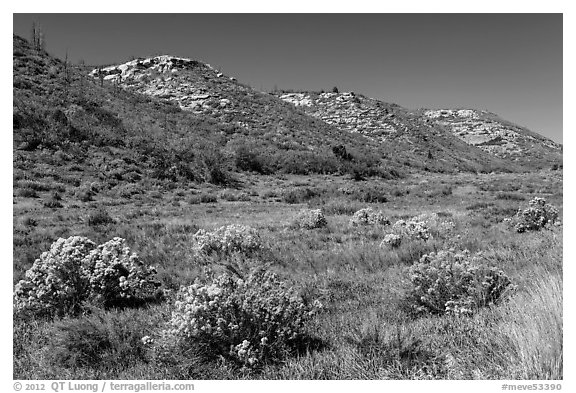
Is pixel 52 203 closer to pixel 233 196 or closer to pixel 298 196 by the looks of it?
pixel 233 196

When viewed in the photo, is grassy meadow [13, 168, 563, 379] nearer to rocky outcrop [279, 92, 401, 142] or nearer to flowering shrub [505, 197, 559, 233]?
flowering shrub [505, 197, 559, 233]

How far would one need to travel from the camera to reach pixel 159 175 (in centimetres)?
2483

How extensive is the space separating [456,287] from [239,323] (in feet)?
10.6

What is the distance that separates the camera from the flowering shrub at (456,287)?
195 inches

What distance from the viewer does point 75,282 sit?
5.62 metres

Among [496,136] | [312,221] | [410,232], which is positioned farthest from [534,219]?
[496,136]

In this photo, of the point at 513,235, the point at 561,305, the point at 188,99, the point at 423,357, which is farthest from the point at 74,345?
the point at 188,99

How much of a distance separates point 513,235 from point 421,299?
22.8 ft

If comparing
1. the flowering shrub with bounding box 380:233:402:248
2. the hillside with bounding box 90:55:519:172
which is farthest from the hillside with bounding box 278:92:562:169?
the flowering shrub with bounding box 380:233:402:248

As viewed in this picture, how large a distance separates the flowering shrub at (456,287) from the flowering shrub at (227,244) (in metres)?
4.65

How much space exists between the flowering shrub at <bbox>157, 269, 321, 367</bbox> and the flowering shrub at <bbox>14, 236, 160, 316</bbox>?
6.21ft

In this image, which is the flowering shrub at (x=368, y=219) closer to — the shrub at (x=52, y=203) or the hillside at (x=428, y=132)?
the shrub at (x=52, y=203)

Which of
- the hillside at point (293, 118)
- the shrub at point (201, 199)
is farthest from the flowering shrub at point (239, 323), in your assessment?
the hillside at point (293, 118)
